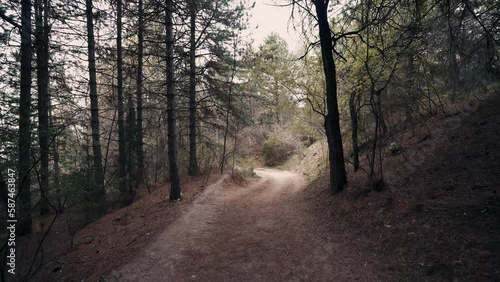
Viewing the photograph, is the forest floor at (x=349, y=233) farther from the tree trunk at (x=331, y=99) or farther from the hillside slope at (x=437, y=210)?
the tree trunk at (x=331, y=99)

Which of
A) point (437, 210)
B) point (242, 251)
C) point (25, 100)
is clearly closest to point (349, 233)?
point (437, 210)

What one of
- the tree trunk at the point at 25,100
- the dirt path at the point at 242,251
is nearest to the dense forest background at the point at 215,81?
the tree trunk at the point at 25,100

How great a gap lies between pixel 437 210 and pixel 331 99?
3.76 m

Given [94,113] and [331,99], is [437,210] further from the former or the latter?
[94,113]

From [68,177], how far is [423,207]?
8.34 m

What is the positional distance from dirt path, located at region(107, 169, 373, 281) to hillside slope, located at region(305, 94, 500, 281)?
59 centimetres

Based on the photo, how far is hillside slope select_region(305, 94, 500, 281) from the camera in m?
3.26

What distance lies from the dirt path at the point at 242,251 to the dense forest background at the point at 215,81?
6.87ft

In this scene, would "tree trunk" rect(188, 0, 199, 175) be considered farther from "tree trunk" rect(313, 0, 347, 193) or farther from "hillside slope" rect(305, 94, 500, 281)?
"hillside slope" rect(305, 94, 500, 281)

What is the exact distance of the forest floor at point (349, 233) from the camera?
354cm

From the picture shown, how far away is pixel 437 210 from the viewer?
14.0 ft

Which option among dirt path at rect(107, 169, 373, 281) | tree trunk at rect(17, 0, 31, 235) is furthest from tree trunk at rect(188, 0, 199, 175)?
tree trunk at rect(17, 0, 31, 235)

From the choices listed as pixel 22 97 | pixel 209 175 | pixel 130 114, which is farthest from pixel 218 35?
pixel 22 97

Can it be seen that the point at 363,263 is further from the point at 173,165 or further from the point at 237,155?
the point at 237,155
